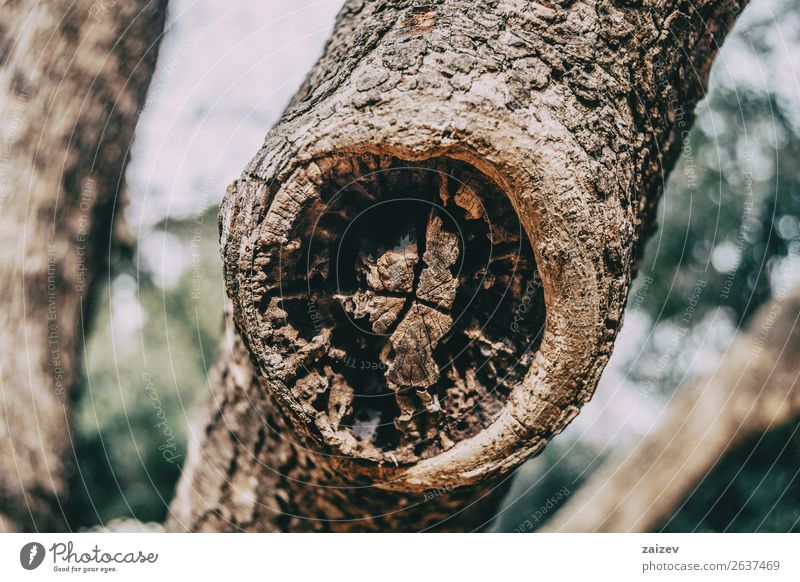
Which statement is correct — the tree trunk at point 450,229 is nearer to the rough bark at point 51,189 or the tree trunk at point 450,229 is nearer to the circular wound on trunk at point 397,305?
the circular wound on trunk at point 397,305

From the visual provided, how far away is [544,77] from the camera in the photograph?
0.65m

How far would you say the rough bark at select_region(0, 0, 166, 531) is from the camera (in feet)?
3.33

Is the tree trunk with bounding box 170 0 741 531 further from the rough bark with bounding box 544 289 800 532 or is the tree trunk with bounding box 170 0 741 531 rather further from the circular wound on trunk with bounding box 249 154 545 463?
the rough bark with bounding box 544 289 800 532

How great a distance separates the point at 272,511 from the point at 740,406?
105 cm

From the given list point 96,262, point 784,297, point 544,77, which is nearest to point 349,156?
point 544,77

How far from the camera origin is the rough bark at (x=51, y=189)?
1.02 meters

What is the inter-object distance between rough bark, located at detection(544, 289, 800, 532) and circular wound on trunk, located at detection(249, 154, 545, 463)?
73 centimetres

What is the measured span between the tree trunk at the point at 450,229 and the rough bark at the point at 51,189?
2.06 feet

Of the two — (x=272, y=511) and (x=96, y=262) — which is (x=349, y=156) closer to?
(x=272, y=511)

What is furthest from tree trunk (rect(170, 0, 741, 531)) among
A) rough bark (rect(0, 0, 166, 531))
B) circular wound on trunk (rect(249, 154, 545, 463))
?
rough bark (rect(0, 0, 166, 531))

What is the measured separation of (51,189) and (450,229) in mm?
906

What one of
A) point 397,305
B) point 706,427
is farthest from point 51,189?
point 706,427

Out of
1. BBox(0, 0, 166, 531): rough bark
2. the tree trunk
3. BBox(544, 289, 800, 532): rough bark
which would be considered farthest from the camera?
BBox(544, 289, 800, 532): rough bark

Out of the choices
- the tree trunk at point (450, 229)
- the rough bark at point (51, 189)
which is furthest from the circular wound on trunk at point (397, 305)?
the rough bark at point (51, 189)
